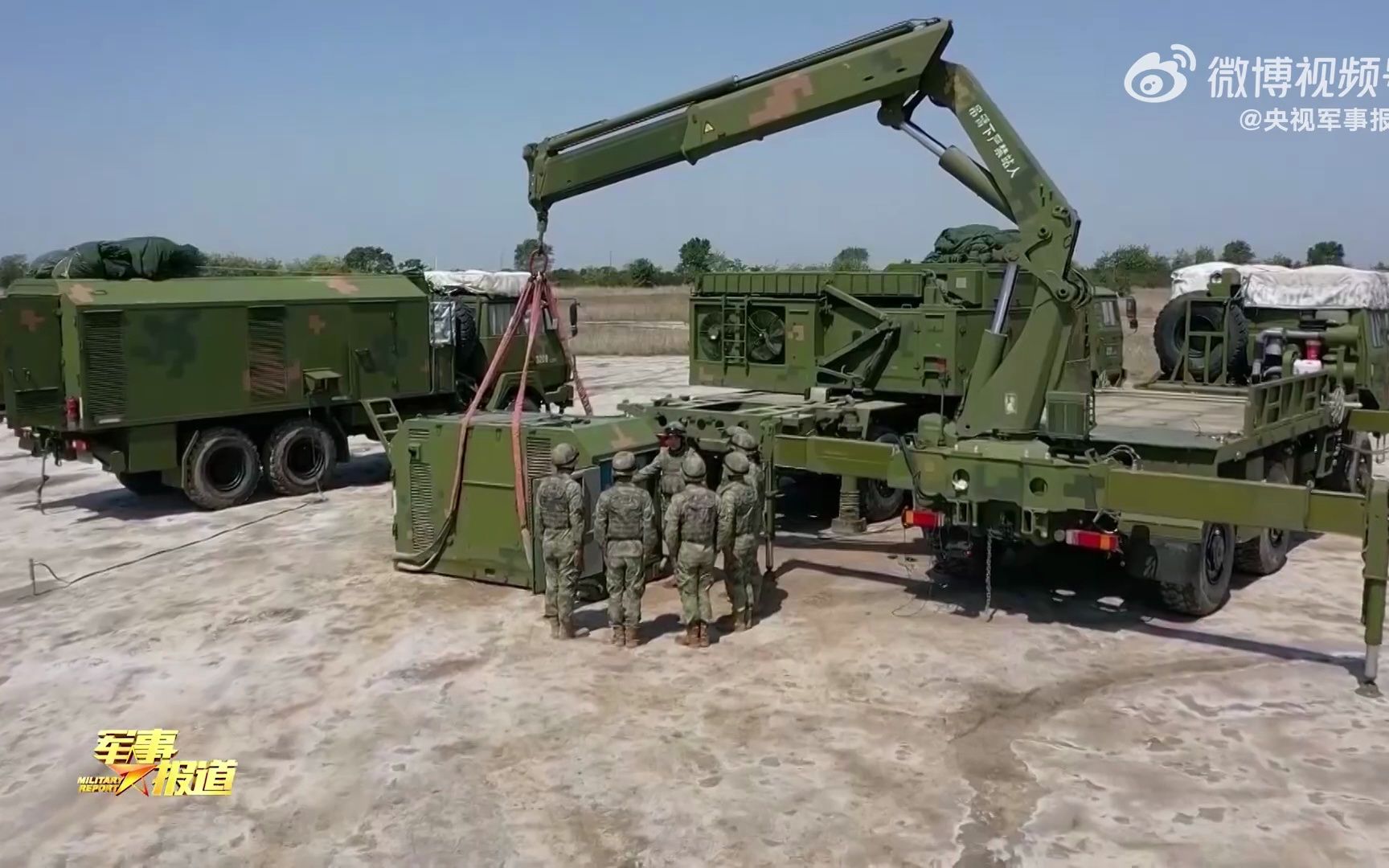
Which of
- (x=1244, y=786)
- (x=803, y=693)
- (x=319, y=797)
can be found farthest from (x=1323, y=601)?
(x=319, y=797)

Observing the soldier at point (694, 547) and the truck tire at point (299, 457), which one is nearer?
the soldier at point (694, 547)

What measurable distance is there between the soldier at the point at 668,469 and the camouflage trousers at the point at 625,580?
87cm

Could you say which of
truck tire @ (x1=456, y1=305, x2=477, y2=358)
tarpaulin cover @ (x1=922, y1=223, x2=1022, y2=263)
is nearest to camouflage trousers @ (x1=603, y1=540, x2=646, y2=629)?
tarpaulin cover @ (x1=922, y1=223, x2=1022, y2=263)

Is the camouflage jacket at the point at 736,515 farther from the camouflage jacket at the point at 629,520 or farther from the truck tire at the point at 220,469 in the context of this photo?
the truck tire at the point at 220,469

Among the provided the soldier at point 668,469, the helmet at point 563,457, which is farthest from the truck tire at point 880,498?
the helmet at point 563,457

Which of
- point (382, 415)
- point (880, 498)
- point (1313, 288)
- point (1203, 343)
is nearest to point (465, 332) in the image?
point (382, 415)

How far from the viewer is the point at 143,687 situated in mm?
7355

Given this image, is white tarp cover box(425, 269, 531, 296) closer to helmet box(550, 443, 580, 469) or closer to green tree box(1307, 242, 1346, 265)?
helmet box(550, 443, 580, 469)

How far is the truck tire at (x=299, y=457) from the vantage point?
1365 cm

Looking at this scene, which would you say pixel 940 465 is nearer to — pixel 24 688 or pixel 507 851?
pixel 507 851

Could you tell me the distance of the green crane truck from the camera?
294 inches

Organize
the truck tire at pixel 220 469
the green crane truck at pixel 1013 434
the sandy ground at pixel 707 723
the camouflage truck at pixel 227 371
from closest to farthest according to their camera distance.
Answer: the sandy ground at pixel 707 723 < the green crane truck at pixel 1013 434 < the camouflage truck at pixel 227 371 < the truck tire at pixel 220 469

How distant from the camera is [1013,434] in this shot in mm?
8727

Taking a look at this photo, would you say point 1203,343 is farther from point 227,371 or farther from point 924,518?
point 227,371
